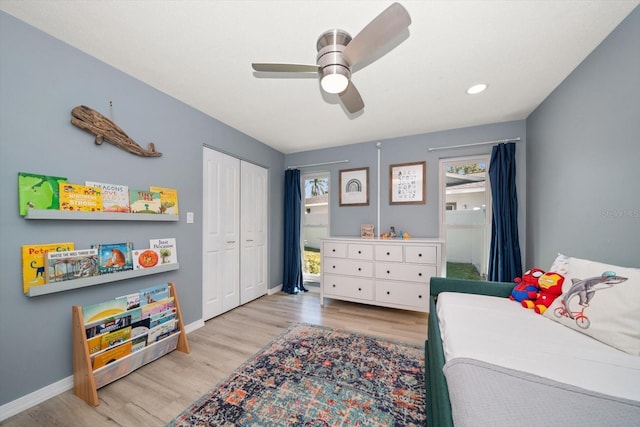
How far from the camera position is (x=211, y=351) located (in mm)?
2090

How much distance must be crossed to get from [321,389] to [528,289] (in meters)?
1.61

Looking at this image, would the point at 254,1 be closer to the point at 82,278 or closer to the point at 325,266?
the point at 82,278

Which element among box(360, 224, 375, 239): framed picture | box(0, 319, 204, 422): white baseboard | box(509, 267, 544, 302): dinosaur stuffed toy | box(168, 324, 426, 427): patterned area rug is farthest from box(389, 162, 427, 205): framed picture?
box(0, 319, 204, 422): white baseboard

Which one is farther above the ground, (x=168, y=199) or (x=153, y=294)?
(x=168, y=199)

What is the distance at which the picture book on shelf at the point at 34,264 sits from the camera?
142cm

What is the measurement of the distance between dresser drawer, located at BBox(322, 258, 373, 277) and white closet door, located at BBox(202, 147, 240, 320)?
127 centimetres

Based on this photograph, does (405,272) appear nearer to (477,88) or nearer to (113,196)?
(477,88)

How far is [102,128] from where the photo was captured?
1756 millimetres

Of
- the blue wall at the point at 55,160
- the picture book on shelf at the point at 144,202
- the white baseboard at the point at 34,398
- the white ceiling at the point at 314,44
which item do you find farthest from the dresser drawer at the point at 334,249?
the white baseboard at the point at 34,398

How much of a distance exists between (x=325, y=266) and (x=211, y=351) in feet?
5.53

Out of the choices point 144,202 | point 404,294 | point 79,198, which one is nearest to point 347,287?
point 404,294

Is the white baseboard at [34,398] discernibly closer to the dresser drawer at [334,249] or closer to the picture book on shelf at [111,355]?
the picture book on shelf at [111,355]

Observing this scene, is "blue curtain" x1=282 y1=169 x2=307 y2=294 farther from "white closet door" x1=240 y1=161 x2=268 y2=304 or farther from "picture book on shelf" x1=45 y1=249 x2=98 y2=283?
"picture book on shelf" x1=45 y1=249 x2=98 y2=283

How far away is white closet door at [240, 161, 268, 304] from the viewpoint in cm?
324
